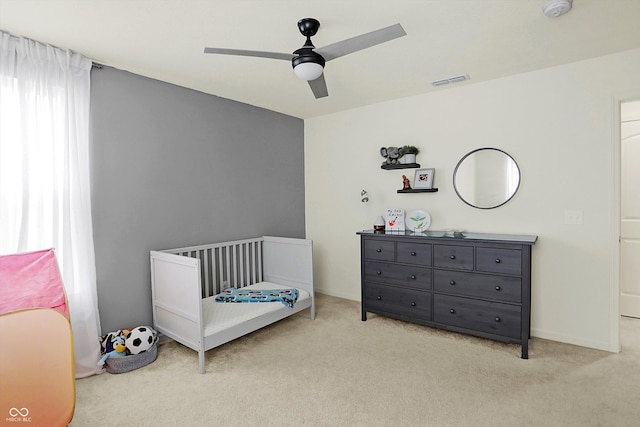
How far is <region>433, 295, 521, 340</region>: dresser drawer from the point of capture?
2760mm

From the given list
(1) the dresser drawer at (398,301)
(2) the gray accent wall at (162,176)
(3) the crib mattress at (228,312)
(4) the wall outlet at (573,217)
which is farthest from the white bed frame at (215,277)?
(4) the wall outlet at (573,217)

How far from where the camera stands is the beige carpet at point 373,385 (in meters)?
1.99

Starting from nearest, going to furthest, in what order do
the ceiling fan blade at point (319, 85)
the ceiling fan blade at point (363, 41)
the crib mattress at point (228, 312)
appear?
the ceiling fan blade at point (363, 41) < the ceiling fan blade at point (319, 85) < the crib mattress at point (228, 312)

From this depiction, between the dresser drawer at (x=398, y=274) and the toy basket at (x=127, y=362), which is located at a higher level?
the dresser drawer at (x=398, y=274)

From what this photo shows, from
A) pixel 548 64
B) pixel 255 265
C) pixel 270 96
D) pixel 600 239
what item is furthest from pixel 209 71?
pixel 600 239

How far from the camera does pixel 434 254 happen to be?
10.2ft

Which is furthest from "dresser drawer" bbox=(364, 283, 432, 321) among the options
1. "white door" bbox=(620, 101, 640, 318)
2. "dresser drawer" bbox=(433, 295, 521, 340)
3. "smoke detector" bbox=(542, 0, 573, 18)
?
"smoke detector" bbox=(542, 0, 573, 18)

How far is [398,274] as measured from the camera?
10.9ft

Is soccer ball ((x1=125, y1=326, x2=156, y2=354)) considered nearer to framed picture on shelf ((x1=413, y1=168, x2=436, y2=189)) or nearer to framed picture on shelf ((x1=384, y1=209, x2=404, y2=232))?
framed picture on shelf ((x1=384, y1=209, x2=404, y2=232))

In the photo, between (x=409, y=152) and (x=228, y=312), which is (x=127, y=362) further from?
(x=409, y=152)

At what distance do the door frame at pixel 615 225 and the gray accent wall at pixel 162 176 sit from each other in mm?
3311

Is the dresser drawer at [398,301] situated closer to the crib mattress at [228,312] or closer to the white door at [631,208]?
the crib mattress at [228,312]

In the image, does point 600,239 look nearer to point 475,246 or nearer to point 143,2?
point 475,246

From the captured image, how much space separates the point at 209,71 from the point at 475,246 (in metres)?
2.73
